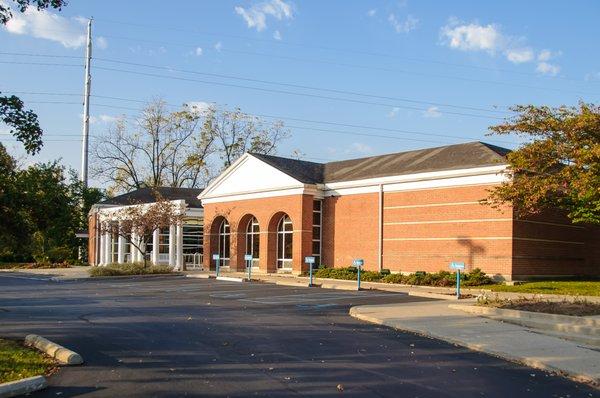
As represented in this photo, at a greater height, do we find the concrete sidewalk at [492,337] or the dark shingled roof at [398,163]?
the dark shingled roof at [398,163]

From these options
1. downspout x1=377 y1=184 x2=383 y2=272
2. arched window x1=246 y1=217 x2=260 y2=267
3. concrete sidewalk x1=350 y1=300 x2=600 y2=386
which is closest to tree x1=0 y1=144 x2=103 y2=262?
concrete sidewalk x1=350 y1=300 x2=600 y2=386

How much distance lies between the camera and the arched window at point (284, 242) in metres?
35.9

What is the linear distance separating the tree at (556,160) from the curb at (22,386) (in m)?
16.6

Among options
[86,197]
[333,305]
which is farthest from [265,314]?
[86,197]

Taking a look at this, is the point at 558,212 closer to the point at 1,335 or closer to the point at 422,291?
the point at 422,291

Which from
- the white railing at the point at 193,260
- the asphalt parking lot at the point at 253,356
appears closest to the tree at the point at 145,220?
the white railing at the point at 193,260

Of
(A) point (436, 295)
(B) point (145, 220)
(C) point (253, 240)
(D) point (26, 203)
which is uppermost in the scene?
(D) point (26, 203)

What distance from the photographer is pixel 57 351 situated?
32.3ft

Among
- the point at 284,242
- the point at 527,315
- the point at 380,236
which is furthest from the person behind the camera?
the point at 284,242

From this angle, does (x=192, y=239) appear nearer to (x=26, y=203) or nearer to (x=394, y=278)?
(x=394, y=278)

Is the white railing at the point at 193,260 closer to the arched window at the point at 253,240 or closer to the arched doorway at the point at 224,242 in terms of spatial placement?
the arched doorway at the point at 224,242

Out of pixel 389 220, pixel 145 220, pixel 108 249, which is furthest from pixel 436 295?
pixel 108 249

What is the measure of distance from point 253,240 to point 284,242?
3051 mm

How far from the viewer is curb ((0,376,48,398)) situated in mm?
7617
